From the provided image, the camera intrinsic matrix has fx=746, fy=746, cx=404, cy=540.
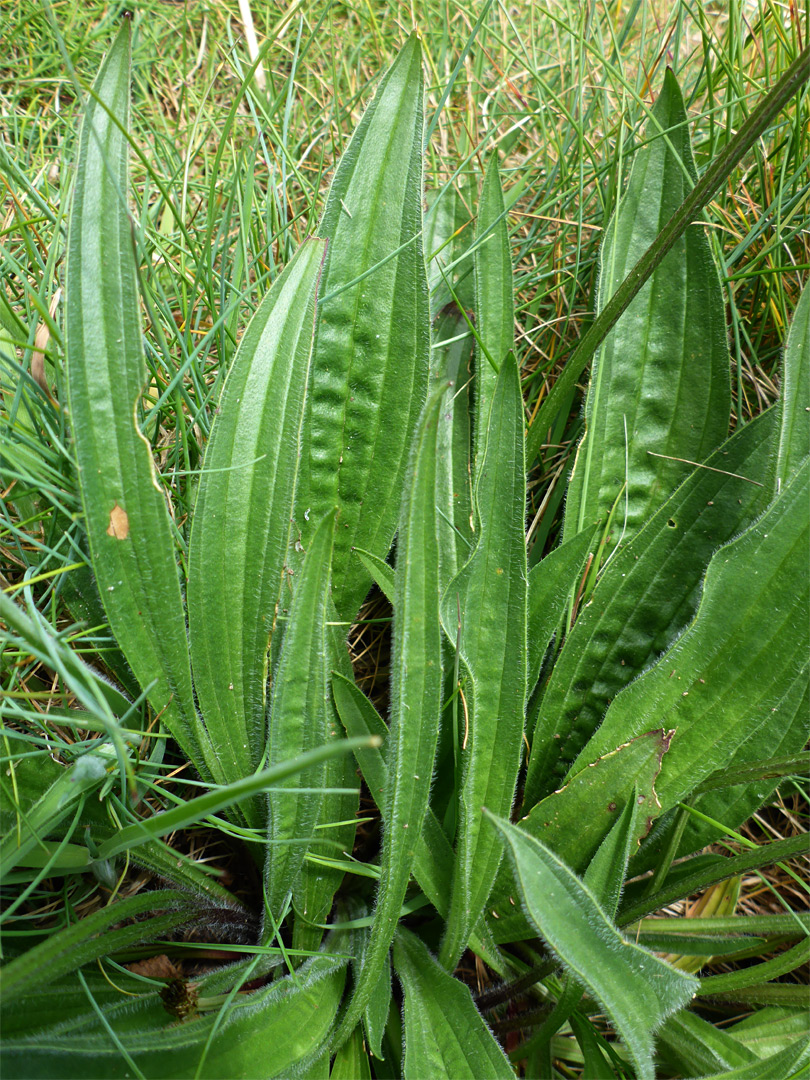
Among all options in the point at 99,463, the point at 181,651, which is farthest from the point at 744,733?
the point at 99,463

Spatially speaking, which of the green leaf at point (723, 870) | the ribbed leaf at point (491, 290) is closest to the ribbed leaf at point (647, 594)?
the green leaf at point (723, 870)

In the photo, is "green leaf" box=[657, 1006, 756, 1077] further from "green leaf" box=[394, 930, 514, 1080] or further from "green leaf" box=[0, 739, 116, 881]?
"green leaf" box=[0, 739, 116, 881]

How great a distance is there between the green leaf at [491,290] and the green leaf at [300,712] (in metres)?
0.40

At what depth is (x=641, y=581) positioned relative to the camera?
38.3 inches

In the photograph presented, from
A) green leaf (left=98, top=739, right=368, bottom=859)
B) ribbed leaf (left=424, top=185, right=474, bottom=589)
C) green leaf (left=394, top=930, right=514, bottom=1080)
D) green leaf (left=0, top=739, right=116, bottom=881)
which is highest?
ribbed leaf (left=424, top=185, right=474, bottom=589)

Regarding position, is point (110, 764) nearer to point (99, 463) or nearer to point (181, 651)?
point (181, 651)

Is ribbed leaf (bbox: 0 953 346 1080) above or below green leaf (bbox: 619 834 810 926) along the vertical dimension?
below

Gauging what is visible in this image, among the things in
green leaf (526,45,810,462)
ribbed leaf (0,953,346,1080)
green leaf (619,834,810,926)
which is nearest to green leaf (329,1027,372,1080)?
ribbed leaf (0,953,346,1080)

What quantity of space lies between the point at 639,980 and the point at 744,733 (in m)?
0.31

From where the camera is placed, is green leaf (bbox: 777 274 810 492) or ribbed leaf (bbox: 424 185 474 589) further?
ribbed leaf (bbox: 424 185 474 589)

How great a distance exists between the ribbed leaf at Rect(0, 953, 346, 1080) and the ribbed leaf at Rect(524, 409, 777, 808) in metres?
0.36

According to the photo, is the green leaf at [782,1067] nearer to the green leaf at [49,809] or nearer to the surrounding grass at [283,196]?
the surrounding grass at [283,196]

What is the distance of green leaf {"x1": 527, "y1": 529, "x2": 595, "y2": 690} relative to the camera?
0.89 meters

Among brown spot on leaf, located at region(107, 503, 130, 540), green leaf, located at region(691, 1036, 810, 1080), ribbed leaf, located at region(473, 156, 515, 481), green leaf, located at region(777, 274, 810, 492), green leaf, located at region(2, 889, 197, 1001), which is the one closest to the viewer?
green leaf, located at region(2, 889, 197, 1001)
